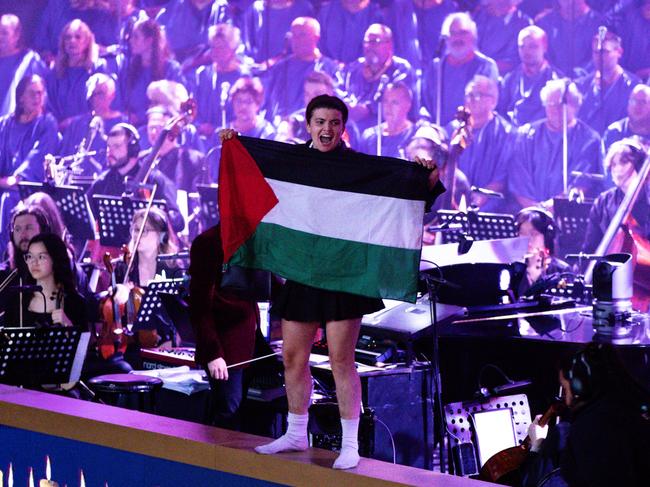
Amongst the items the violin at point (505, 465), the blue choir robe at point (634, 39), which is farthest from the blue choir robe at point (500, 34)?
the violin at point (505, 465)

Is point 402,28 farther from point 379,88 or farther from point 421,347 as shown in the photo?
point 421,347

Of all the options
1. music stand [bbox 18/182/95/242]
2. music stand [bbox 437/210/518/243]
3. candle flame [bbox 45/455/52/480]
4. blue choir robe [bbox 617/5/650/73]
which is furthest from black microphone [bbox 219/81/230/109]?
candle flame [bbox 45/455/52/480]

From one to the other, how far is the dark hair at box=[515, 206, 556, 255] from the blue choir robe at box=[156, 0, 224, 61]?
11.5ft

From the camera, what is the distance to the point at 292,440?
4.55 m

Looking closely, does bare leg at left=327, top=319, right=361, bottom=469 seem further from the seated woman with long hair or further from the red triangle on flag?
the seated woman with long hair

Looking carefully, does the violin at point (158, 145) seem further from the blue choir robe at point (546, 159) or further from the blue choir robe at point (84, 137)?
the blue choir robe at point (546, 159)

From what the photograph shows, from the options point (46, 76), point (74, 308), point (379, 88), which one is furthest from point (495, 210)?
point (46, 76)

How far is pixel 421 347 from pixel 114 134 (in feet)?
18.1

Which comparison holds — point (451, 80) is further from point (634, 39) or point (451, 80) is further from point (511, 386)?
point (511, 386)

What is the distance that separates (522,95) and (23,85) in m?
5.12

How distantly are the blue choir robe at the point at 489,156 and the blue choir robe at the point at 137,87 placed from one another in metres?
3.01

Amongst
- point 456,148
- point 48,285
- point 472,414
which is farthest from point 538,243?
point 48,285

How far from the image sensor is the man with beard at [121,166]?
1099 cm

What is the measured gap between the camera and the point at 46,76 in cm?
1155
